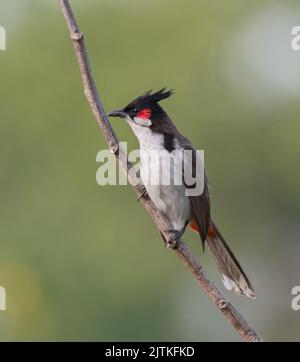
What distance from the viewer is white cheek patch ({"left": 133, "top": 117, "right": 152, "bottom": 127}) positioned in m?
3.19

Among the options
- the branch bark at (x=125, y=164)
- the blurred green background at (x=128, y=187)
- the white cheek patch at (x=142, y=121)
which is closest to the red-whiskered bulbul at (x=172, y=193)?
the white cheek patch at (x=142, y=121)

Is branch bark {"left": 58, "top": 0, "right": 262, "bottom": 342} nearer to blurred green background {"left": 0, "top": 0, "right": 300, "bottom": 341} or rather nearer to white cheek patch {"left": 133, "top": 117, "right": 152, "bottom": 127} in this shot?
white cheek patch {"left": 133, "top": 117, "right": 152, "bottom": 127}

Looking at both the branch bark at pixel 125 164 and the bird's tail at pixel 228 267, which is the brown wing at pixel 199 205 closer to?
the bird's tail at pixel 228 267

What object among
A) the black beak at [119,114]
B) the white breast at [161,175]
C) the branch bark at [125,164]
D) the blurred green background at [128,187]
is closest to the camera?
the branch bark at [125,164]

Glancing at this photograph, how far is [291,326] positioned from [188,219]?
548 cm

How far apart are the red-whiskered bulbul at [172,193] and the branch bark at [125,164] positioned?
78 cm

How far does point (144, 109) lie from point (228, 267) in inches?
28.8

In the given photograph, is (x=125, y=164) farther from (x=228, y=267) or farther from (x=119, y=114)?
(x=228, y=267)

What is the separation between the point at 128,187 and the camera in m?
7.67

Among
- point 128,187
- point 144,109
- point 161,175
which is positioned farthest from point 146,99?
point 128,187

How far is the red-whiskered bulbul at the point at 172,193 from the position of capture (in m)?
3.15

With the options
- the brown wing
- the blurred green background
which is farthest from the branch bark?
the blurred green background

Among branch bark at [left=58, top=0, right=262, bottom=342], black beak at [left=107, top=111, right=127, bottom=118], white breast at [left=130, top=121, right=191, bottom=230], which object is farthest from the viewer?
white breast at [left=130, top=121, right=191, bottom=230]

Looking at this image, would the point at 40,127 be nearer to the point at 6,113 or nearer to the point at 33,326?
the point at 6,113
